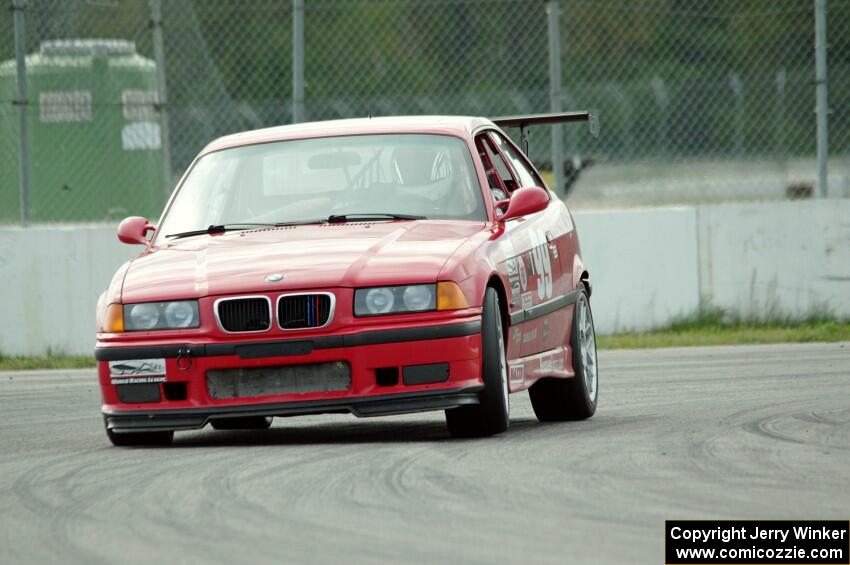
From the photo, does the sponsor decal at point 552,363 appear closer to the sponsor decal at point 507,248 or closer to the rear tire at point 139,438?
the sponsor decal at point 507,248

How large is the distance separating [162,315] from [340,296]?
2.66ft

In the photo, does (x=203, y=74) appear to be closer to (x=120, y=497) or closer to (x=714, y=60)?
(x=714, y=60)

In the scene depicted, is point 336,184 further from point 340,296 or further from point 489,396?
point 489,396

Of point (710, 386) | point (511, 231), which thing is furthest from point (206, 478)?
point (710, 386)

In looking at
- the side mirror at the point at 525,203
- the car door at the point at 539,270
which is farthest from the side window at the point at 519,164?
the side mirror at the point at 525,203

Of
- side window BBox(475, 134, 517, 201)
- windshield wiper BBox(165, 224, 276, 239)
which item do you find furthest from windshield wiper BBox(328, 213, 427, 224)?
side window BBox(475, 134, 517, 201)

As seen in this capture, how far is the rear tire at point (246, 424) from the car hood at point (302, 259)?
87 centimetres

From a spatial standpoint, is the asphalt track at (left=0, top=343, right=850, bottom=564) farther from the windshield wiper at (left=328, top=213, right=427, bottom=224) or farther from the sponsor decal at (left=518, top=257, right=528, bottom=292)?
the windshield wiper at (left=328, top=213, right=427, bottom=224)

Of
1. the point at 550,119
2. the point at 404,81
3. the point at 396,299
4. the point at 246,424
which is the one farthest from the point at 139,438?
the point at 404,81

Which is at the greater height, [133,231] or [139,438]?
[133,231]

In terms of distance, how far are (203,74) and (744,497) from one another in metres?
10.1

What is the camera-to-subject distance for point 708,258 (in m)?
15.4

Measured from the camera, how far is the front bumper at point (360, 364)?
772 centimetres

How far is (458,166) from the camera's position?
9.03 metres
